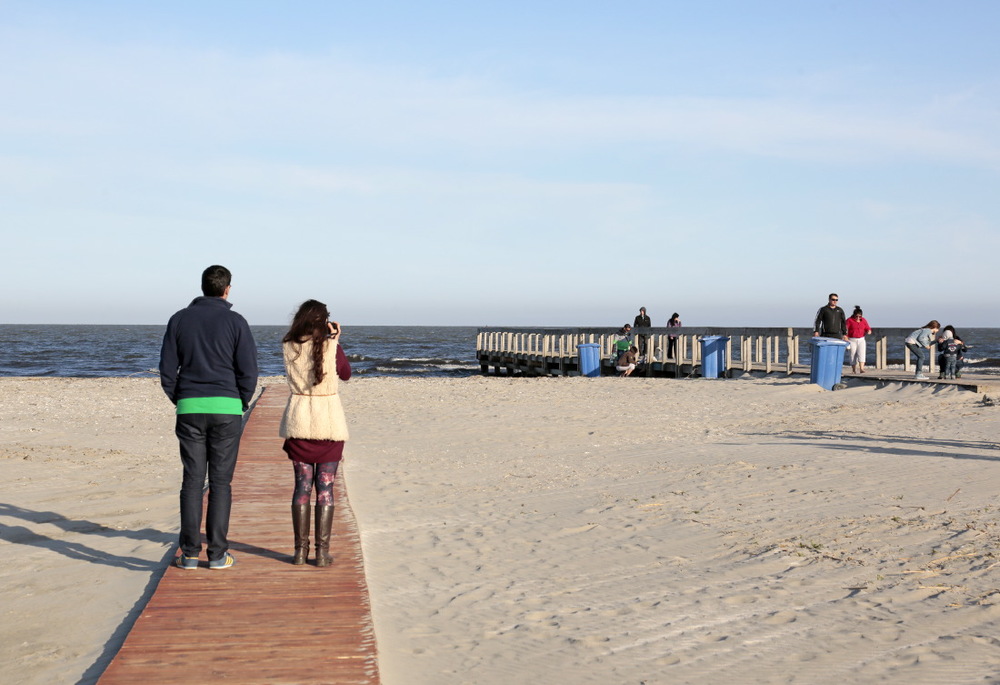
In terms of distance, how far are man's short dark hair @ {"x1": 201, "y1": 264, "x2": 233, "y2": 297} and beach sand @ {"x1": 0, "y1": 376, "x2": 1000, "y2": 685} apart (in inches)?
72.9

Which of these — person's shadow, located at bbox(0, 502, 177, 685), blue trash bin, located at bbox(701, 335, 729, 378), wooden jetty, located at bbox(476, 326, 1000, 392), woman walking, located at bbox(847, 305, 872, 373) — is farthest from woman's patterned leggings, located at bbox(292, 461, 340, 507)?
blue trash bin, located at bbox(701, 335, 729, 378)

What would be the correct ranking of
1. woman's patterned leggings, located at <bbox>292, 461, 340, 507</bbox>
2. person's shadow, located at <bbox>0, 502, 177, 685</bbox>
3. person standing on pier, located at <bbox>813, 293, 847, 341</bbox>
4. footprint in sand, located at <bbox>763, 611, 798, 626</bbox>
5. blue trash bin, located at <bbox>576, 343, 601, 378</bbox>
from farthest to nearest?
blue trash bin, located at <bbox>576, 343, 601, 378</bbox> → person standing on pier, located at <bbox>813, 293, 847, 341</bbox> → woman's patterned leggings, located at <bbox>292, 461, 340, 507</bbox> → person's shadow, located at <bbox>0, 502, 177, 685</bbox> → footprint in sand, located at <bbox>763, 611, 798, 626</bbox>

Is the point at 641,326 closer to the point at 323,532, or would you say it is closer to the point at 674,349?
the point at 674,349

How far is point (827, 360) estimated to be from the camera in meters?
17.8

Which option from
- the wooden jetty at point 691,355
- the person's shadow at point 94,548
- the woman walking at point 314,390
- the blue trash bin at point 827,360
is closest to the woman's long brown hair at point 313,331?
the woman walking at point 314,390

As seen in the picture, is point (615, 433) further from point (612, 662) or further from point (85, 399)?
point (85, 399)

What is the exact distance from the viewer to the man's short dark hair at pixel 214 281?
17.0ft

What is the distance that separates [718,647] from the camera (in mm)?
4555

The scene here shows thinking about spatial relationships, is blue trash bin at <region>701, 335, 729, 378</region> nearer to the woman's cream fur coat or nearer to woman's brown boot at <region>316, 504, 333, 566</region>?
woman's brown boot at <region>316, 504, 333, 566</region>

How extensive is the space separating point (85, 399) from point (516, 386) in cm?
971

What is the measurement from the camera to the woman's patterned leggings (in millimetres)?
5414

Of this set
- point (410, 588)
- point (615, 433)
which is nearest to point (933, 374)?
point (615, 433)

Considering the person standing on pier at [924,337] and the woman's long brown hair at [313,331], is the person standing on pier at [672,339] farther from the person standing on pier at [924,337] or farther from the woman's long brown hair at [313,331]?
the woman's long brown hair at [313,331]

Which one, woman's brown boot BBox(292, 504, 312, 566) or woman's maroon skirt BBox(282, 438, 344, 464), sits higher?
woman's maroon skirt BBox(282, 438, 344, 464)
